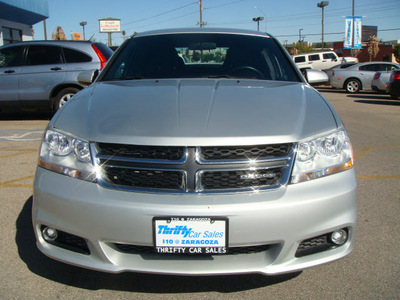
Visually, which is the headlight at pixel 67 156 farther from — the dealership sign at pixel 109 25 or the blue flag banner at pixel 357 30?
the dealership sign at pixel 109 25

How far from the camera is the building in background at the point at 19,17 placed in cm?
1859

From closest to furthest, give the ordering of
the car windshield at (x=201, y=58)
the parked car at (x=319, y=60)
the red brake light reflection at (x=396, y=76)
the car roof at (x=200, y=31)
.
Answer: the car windshield at (x=201, y=58) → the car roof at (x=200, y=31) → the red brake light reflection at (x=396, y=76) → the parked car at (x=319, y=60)

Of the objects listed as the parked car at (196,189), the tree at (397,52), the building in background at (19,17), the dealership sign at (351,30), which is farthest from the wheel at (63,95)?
the tree at (397,52)

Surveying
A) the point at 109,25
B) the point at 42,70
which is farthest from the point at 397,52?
the point at 42,70

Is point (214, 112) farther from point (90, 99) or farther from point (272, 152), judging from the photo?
point (90, 99)

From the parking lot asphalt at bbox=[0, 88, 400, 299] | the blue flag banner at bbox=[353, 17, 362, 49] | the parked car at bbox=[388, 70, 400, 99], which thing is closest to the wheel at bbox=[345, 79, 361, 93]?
the parked car at bbox=[388, 70, 400, 99]

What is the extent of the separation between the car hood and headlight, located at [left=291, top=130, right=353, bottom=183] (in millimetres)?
62

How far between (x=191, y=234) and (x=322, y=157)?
86 centimetres

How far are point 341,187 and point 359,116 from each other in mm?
9472

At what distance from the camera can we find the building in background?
1859 cm

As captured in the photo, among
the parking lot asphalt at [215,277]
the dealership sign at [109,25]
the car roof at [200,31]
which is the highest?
the dealership sign at [109,25]

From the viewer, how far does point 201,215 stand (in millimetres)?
1960

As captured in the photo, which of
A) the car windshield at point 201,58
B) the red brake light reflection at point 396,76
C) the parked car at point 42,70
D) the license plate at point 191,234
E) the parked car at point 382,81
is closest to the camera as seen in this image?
the license plate at point 191,234

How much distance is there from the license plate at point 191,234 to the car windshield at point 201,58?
1.61 metres
